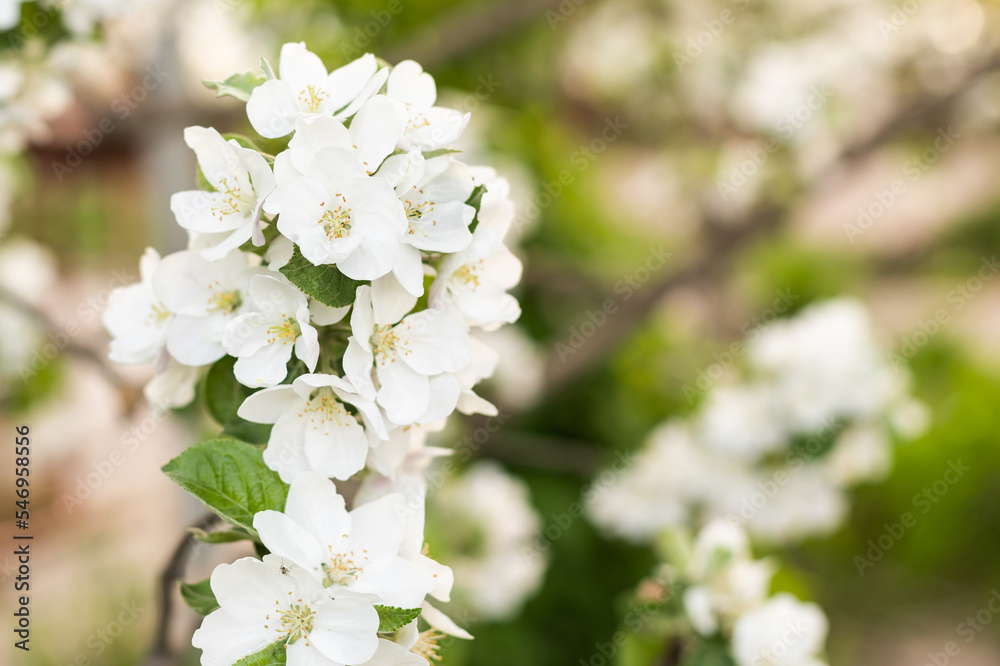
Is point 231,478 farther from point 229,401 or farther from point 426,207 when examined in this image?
point 426,207

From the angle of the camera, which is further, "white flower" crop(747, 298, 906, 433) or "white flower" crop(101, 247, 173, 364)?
"white flower" crop(747, 298, 906, 433)

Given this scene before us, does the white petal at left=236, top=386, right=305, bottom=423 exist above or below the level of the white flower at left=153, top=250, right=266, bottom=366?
below

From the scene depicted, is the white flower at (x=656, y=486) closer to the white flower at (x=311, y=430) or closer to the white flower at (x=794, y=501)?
the white flower at (x=794, y=501)

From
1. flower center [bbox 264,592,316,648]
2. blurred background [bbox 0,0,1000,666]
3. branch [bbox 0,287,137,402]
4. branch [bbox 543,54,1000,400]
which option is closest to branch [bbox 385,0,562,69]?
blurred background [bbox 0,0,1000,666]

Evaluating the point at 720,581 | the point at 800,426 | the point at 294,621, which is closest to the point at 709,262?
the point at 800,426

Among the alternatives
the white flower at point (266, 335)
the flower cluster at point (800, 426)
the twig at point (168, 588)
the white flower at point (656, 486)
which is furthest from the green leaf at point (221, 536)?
the white flower at point (656, 486)

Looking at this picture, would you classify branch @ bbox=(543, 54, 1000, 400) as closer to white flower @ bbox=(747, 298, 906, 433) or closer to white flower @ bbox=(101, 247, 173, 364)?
white flower @ bbox=(747, 298, 906, 433)

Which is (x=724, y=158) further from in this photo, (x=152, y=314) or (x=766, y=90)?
(x=152, y=314)
